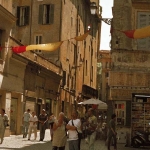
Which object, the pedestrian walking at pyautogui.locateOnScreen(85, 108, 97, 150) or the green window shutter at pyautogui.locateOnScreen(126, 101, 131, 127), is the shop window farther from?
the pedestrian walking at pyautogui.locateOnScreen(85, 108, 97, 150)

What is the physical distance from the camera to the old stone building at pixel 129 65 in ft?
70.7

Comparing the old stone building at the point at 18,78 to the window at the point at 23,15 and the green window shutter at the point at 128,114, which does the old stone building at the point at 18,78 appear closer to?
the window at the point at 23,15

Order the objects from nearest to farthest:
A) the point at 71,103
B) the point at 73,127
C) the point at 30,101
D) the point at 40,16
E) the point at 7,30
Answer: the point at 73,127 → the point at 7,30 → the point at 30,101 → the point at 40,16 → the point at 71,103

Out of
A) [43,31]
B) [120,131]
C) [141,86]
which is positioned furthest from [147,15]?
[43,31]

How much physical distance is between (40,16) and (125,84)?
61.5 feet

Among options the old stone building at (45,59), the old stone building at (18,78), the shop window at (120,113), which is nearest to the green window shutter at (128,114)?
the shop window at (120,113)

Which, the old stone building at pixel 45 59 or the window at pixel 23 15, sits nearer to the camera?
the old stone building at pixel 45 59

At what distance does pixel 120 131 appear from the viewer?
2150cm

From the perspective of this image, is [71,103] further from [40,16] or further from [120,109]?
[120,109]

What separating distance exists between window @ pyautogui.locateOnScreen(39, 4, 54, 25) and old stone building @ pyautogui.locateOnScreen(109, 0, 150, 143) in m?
17.0

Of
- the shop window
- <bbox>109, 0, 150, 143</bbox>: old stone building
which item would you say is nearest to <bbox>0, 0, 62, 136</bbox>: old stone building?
<bbox>109, 0, 150, 143</bbox>: old stone building

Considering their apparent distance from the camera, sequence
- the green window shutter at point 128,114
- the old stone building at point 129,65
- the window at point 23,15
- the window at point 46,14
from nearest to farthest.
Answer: the green window shutter at point 128,114 → the old stone building at point 129,65 → the window at point 46,14 → the window at point 23,15

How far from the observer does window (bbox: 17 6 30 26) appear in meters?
39.2

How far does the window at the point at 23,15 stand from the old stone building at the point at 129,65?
18.3 metres
